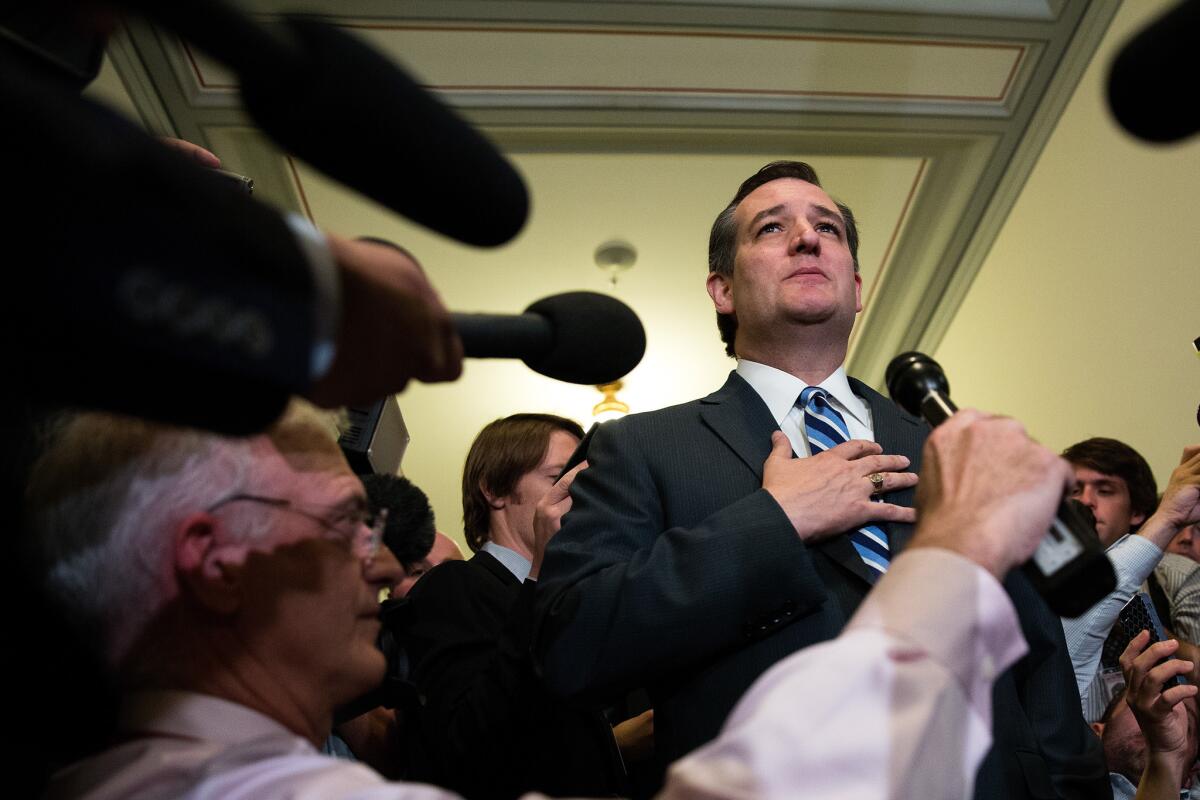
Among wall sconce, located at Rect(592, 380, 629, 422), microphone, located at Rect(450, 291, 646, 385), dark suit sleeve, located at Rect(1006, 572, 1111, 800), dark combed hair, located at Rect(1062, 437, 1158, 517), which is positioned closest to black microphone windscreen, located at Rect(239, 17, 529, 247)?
microphone, located at Rect(450, 291, 646, 385)

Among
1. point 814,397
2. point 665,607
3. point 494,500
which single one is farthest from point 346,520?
point 494,500

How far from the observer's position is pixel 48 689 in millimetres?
986

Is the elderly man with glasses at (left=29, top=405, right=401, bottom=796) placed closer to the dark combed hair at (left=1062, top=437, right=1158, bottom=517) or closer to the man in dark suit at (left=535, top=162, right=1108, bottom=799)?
the man in dark suit at (left=535, top=162, right=1108, bottom=799)

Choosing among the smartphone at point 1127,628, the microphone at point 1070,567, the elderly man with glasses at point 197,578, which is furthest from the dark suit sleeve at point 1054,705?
the smartphone at point 1127,628

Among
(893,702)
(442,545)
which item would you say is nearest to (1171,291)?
(442,545)

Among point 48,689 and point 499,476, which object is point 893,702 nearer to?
point 48,689

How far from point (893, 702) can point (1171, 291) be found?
431cm

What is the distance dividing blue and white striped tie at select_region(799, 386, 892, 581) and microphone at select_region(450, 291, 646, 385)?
0.54m

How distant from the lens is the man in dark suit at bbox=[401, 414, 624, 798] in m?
1.60

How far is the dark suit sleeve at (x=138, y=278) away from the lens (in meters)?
0.48

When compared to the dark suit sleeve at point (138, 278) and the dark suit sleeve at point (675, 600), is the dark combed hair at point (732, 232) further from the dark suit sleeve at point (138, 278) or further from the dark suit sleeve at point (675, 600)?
the dark suit sleeve at point (138, 278)

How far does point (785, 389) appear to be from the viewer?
1684 millimetres

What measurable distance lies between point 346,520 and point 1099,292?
465cm

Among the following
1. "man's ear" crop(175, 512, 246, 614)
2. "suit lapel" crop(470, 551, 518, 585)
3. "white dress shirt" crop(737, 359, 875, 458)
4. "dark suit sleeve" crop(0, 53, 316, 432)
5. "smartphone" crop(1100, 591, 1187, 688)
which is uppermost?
"dark suit sleeve" crop(0, 53, 316, 432)
